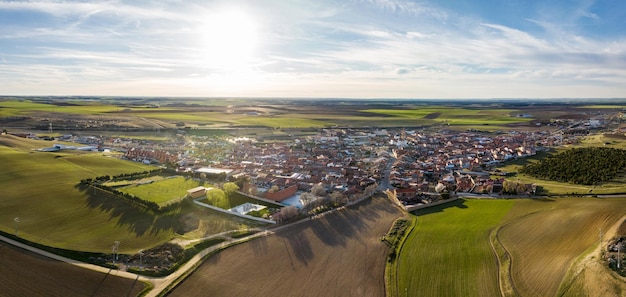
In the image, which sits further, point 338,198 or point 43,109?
point 43,109

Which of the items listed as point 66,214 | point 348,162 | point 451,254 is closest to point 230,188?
point 66,214

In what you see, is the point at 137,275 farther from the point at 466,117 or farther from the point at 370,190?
the point at 466,117

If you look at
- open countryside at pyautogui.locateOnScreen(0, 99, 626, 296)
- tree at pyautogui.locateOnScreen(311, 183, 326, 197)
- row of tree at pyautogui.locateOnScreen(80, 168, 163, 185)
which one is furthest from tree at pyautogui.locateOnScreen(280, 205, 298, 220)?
row of tree at pyautogui.locateOnScreen(80, 168, 163, 185)

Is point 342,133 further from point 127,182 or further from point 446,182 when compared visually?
point 127,182

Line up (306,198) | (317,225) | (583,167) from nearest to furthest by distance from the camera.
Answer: (317,225), (306,198), (583,167)

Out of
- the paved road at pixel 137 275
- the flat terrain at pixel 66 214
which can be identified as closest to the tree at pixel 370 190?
the paved road at pixel 137 275

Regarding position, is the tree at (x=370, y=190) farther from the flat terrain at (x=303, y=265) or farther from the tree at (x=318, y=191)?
the flat terrain at (x=303, y=265)
